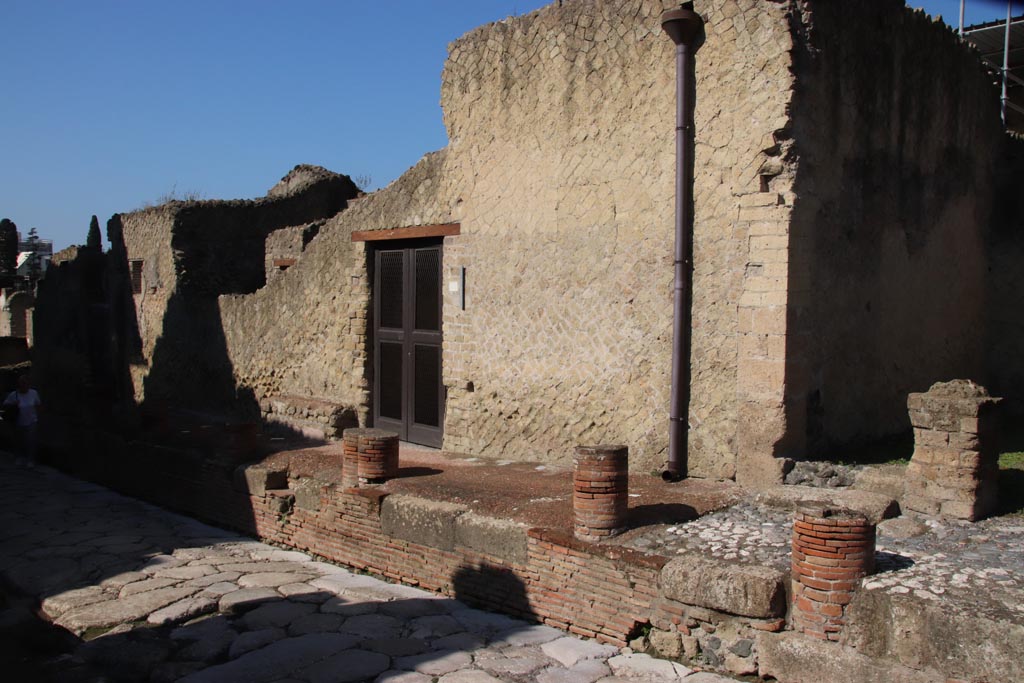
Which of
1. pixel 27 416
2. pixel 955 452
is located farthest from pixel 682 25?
pixel 27 416

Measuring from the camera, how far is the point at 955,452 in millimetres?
4918

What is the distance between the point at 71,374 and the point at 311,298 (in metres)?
6.68

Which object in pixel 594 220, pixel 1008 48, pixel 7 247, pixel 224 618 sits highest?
pixel 1008 48

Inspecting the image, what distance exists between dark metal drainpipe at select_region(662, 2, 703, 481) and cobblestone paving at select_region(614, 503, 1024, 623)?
0.90 m

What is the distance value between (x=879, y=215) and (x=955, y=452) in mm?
2456

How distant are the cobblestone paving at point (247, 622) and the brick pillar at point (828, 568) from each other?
57 centimetres

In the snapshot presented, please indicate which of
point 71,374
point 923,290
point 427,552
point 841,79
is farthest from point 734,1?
point 71,374

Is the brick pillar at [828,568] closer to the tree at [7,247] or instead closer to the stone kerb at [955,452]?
the stone kerb at [955,452]

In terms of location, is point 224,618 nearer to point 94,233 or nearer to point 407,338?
point 407,338

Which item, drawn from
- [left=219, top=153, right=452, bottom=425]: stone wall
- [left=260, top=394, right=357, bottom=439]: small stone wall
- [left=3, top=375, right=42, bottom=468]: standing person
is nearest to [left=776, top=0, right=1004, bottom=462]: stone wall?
[left=219, top=153, right=452, bottom=425]: stone wall

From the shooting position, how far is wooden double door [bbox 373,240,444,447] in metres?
8.74

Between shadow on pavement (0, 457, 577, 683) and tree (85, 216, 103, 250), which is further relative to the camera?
tree (85, 216, 103, 250)

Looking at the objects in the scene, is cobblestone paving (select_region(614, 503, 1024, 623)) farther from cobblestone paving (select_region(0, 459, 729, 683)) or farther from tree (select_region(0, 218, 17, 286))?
tree (select_region(0, 218, 17, 286))

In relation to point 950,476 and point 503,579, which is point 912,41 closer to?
point 950,476
